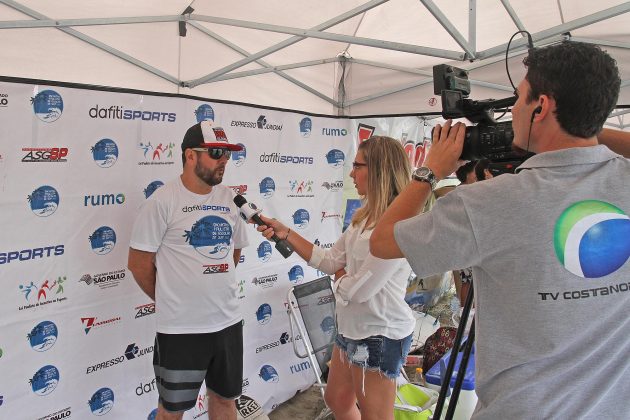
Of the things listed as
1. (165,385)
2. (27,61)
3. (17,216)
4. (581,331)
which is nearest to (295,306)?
(165,385)

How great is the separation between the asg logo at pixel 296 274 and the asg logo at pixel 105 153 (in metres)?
1.50

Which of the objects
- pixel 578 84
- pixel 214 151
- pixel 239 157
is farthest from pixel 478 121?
pixel 239 157

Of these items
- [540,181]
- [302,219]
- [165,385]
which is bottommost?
[165,385]

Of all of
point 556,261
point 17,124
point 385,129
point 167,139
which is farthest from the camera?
point 385,129

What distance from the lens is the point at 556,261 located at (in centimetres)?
72

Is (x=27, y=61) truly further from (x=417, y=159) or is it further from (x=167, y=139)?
(x=417, y=159)

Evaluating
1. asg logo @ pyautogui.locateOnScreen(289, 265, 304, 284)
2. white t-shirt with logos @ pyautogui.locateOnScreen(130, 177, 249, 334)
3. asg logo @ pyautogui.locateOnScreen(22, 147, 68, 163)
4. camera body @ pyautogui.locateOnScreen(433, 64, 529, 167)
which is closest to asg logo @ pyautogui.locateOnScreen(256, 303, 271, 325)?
asg logo @ pyautogui.locateOnScreen(289, 265, 304, 284)

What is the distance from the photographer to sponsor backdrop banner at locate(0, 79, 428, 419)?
1.82 metres

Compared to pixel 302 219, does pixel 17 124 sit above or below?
above

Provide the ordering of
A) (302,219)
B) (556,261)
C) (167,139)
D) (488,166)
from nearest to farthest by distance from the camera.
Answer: (556,261), (488,166), (167,139), (302,219)

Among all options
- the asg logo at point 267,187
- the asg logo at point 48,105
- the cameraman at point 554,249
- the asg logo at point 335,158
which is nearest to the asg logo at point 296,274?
the asg logo at point 267,187

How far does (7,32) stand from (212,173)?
106cm

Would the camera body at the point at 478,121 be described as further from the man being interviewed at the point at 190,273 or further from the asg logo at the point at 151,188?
the asg logo at the point at 151,188

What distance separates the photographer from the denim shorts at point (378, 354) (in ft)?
5.68
